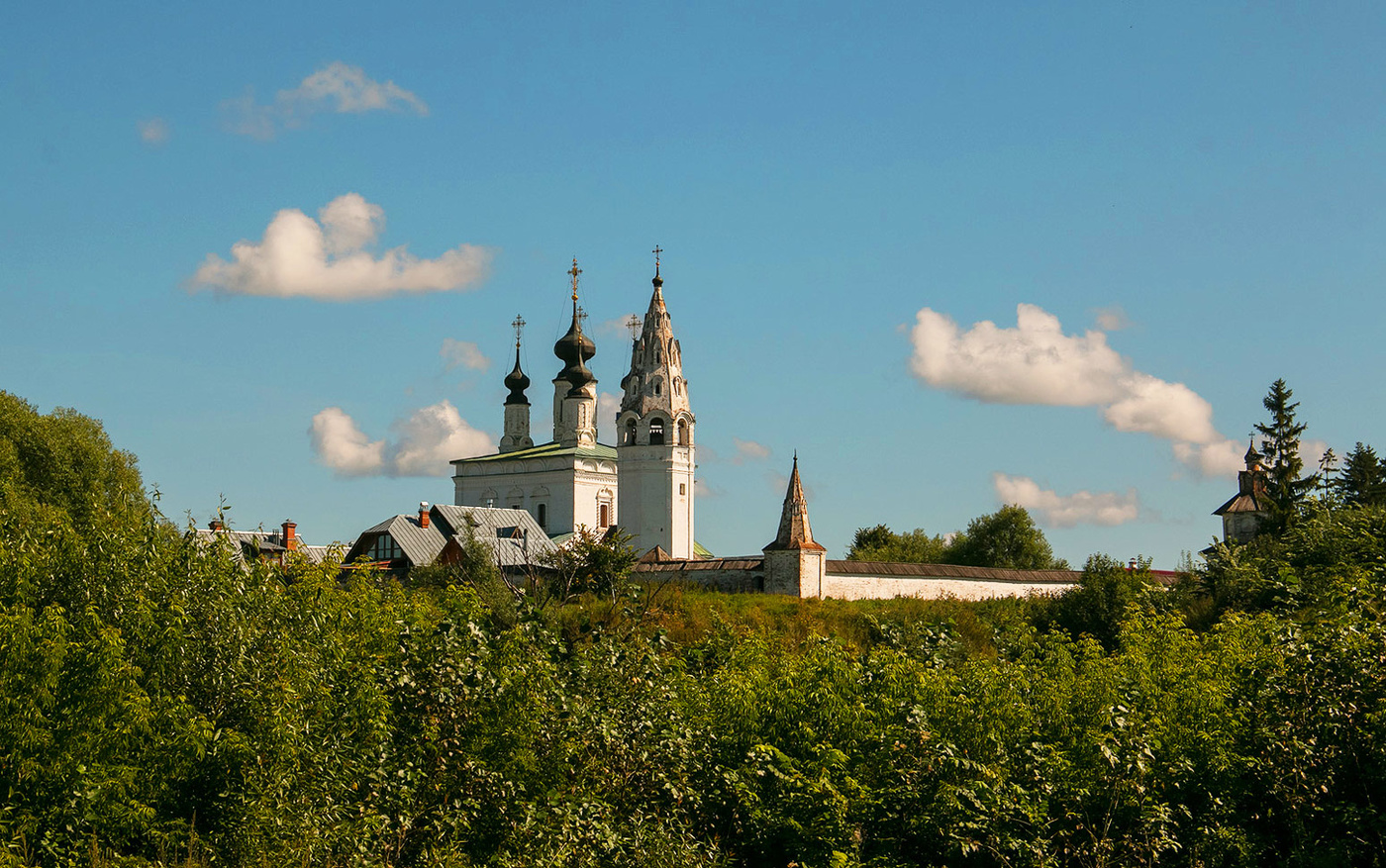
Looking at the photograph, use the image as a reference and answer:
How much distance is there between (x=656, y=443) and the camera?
194 feet

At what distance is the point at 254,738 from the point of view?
13.0 m

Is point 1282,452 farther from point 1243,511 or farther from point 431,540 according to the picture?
point 431,540

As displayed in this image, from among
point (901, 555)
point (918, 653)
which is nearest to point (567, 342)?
point (901, 555)

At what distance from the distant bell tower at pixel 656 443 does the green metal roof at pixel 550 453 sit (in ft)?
23.7

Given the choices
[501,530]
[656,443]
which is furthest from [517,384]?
[501,530]

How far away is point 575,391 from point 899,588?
34449 millimetres

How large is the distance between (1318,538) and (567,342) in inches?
1903

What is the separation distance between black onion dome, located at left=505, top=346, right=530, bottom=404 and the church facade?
50 mm

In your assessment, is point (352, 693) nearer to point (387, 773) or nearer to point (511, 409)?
point (387, 773)

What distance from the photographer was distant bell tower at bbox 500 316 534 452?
7294cm

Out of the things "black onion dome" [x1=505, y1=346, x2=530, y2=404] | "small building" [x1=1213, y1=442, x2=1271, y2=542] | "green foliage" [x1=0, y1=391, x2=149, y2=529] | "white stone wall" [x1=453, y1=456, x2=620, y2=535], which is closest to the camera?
"green foliage" [x1=0, y1=391, x2=149, y2=529]

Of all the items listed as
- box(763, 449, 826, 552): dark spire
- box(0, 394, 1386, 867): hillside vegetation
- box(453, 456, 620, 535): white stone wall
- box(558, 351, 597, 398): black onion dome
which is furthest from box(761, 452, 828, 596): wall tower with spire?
box(558, 351, 597, 398): black onion dome

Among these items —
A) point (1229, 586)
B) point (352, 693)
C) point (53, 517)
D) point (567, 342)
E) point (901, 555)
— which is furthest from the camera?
point (567, 342)

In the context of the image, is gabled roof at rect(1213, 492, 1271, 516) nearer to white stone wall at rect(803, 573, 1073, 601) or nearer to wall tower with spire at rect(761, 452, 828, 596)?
white stone wall at rect(803, 573, 1073, 601)
